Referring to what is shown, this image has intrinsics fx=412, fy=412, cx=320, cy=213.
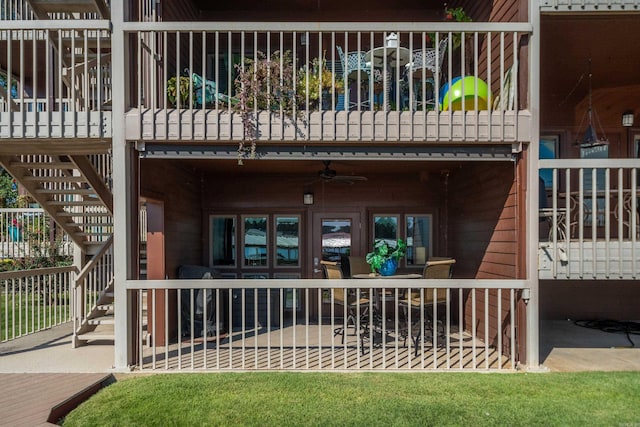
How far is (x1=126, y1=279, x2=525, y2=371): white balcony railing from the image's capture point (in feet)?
13.9

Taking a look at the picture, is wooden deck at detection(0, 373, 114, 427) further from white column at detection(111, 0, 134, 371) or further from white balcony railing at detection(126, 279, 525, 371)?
white balcony railing at detection(126, 279, 525, 371)

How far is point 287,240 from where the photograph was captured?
23.8 feet

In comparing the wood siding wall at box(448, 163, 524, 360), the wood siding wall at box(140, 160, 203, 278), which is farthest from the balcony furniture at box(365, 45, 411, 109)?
the wood siding wall at box(140, 160, 203, 278)

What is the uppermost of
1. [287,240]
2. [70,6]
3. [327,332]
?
[70,6]

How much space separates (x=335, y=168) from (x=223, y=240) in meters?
2.40

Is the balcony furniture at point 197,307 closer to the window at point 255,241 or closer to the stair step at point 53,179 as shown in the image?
the window at point 255,241

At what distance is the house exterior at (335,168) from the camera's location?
14.0 feet

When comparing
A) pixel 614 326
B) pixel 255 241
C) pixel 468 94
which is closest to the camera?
pixel 468 94

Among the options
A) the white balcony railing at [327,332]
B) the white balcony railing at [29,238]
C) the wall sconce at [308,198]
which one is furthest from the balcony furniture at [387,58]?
the white balcony railing at [29,238]

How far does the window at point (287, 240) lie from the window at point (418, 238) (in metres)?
1.95

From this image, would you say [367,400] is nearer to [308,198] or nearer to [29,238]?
[308,198]

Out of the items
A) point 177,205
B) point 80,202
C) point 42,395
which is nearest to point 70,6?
point 80,202

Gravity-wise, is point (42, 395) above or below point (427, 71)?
below

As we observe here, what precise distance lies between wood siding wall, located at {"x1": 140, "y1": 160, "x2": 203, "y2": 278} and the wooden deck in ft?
5.69
